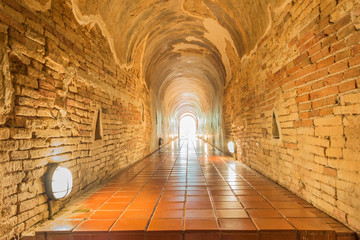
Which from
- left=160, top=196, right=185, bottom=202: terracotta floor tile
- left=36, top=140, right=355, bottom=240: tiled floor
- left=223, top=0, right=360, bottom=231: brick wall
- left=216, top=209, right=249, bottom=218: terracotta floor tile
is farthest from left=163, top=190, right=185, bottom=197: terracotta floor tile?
left=223, top=0, right=360, bottom=231: brick wall

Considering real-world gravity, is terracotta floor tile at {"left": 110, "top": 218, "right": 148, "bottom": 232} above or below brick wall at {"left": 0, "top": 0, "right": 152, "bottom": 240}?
below

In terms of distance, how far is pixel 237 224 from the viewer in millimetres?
2291

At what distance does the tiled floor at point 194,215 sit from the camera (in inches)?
85.4

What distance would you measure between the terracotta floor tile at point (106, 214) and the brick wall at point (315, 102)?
2.60 meters

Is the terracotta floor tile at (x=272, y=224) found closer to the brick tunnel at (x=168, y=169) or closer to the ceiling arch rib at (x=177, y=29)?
the brick tunnel at (x=168, y=169)

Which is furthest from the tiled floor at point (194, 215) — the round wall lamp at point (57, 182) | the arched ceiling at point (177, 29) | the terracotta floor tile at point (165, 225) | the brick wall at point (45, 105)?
the arched ceiling at point (177, 29)

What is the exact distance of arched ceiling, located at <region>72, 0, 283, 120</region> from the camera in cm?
421

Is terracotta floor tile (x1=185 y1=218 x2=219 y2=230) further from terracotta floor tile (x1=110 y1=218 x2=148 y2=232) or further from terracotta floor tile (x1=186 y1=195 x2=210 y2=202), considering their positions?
terracotta floor tile (x1=186 y1=195 x2=210 y2=202)

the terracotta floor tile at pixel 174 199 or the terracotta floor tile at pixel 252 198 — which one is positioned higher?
the terracotta floor tile at pixel 174 199

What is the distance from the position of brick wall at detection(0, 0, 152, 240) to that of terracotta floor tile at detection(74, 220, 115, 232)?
1.81 ft

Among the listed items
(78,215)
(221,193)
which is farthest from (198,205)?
(78,215)

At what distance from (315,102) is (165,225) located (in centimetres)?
241

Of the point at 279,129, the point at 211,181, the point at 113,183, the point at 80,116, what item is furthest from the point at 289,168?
the point at 80,116

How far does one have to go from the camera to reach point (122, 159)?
5.38 metres
